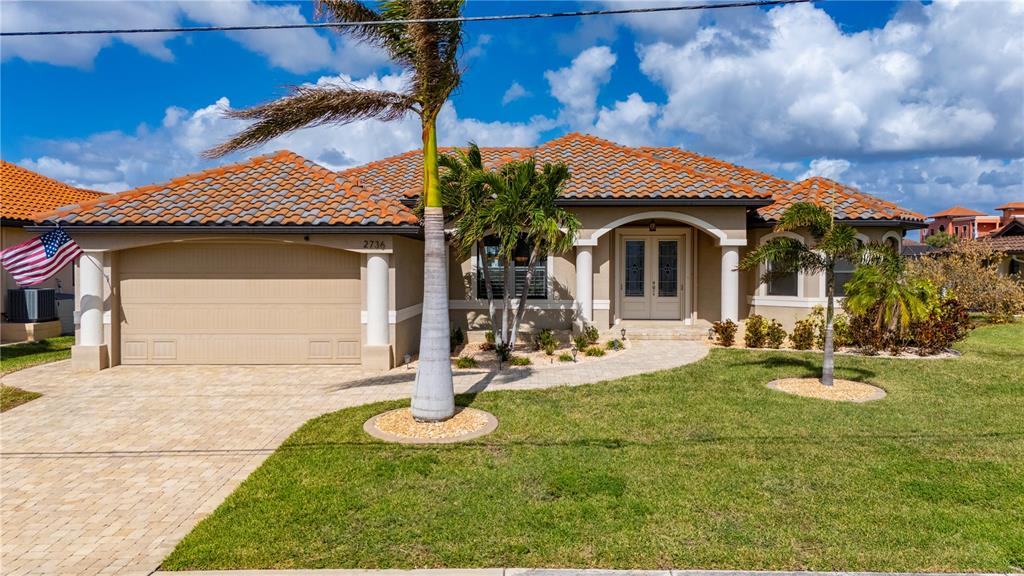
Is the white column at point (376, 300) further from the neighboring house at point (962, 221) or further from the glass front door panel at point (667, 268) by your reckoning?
the neighboring house at point (962, 221)

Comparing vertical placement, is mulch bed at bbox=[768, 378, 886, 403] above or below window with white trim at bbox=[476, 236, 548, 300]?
below

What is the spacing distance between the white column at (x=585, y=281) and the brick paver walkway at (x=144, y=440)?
1.74 metres

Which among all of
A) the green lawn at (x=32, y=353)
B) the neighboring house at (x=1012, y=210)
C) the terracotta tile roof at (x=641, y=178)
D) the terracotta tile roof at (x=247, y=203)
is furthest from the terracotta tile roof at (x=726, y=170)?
the neighboring house at (x=1012, y=210)

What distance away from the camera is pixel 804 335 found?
42.0 ft

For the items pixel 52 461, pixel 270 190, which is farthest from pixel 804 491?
pixel 270 190

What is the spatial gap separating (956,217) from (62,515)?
88.8 meters

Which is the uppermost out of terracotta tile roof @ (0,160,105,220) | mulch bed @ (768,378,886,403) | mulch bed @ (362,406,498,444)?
terracotta tile roof @ (0,160,105,220)

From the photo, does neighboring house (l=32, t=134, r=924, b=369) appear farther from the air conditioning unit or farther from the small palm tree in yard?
the air conditioning unit

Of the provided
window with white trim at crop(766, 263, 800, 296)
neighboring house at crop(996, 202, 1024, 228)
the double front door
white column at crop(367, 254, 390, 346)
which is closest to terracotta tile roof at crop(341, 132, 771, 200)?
the double front door

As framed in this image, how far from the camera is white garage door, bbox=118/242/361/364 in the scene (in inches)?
442

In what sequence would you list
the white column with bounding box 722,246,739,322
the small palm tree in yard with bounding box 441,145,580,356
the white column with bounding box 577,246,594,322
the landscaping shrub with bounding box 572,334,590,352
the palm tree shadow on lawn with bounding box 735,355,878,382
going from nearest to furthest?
1. the palm tree shadow on lawn with bounding box 735,355,878,382
2. the small palm tree in yard with bounding box 441,145,580,356
3. the landscaping shrub with bounding box 572,334,590,352
4. the white column with bounding box 577,246,594,322
5. the white column with bounding box 722,246,739,322

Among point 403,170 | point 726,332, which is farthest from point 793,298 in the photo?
point 403,170

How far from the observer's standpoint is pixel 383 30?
281 inches

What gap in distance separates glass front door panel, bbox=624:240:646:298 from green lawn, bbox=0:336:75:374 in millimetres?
13839
